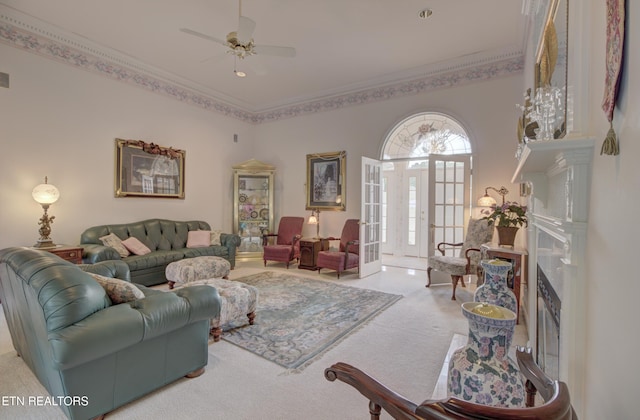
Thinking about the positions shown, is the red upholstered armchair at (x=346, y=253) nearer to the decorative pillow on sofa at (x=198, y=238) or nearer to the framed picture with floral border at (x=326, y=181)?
the framed picture with floral border at (x=326, y=181)

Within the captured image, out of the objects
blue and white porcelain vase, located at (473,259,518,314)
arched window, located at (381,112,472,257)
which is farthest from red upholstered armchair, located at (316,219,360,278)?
blue and white porcelain vase, located at (473,259,518,314)

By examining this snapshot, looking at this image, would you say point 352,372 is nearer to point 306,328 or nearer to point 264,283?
point 306,328

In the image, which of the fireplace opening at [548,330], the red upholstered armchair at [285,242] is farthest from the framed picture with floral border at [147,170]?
the fireplace opening at [548,330]

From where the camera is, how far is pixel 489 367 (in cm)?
76

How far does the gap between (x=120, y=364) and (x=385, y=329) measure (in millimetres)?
2350

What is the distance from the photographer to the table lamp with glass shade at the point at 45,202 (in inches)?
153

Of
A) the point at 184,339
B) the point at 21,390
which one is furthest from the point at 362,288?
the point at 21,390

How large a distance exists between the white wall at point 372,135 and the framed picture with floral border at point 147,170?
222cm

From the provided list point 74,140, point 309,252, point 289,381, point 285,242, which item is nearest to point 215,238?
point 285,242

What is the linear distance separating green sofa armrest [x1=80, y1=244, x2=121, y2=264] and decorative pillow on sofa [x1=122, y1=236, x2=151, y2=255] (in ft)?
1.40

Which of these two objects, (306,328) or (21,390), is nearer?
(21,390)

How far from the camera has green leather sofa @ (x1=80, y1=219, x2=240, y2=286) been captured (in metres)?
4.16

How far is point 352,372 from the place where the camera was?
0.94 meters

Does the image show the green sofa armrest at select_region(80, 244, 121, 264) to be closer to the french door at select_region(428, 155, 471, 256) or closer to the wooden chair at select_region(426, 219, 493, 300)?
the wooden chair at select_region(426, 219, 493, 300)
